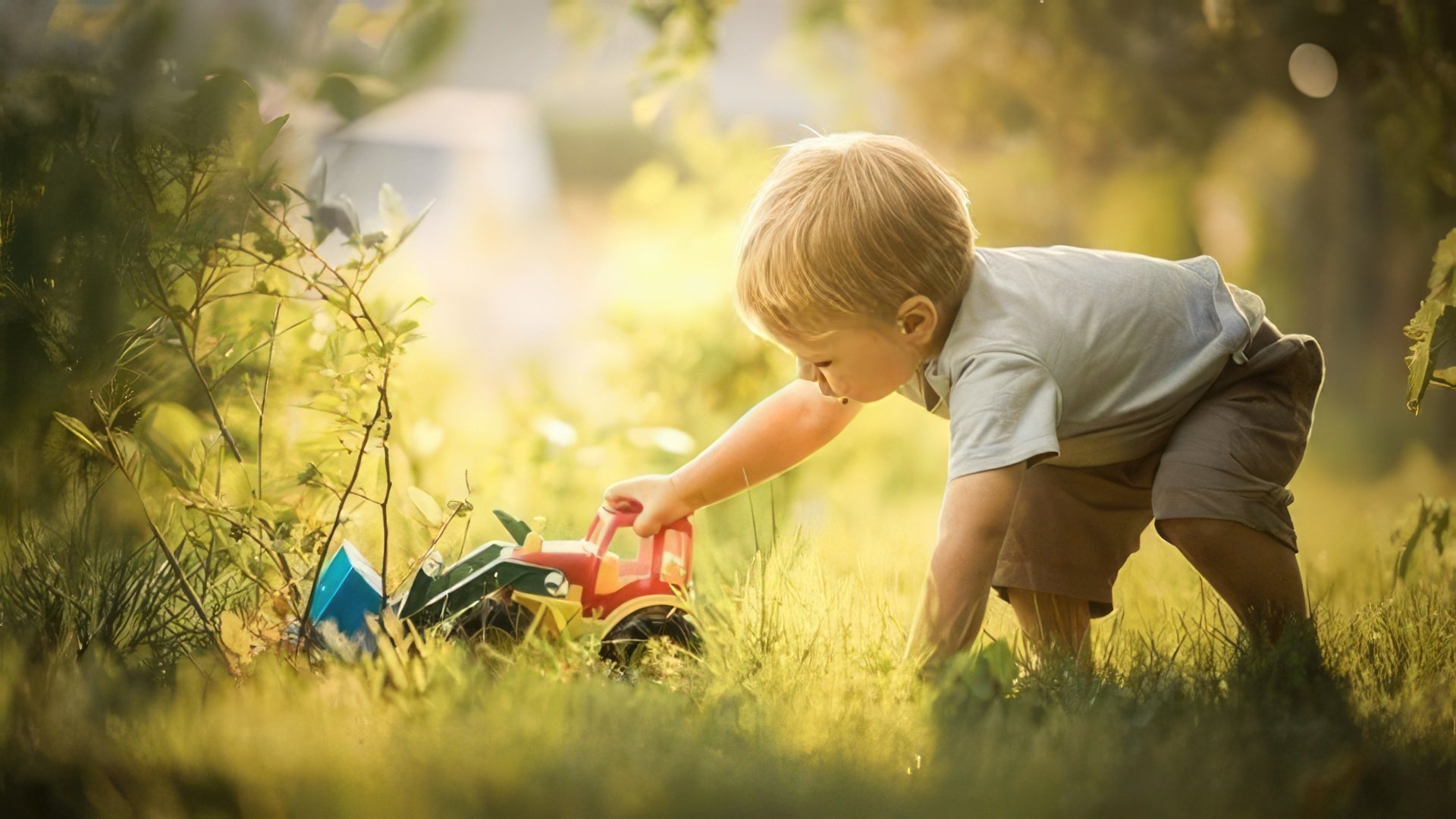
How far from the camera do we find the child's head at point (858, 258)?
1.12 m

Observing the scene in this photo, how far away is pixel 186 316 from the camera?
98cm

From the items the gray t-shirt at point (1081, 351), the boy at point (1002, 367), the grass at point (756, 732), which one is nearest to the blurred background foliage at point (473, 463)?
the grass at point (756, 732)

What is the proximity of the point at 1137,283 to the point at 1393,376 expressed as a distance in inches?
42.4

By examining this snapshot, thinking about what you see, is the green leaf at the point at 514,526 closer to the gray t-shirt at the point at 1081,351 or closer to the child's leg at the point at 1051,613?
the gray t-shirt at the point at 1081,351

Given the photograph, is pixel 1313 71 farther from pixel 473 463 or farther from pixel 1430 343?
pixel 473 463

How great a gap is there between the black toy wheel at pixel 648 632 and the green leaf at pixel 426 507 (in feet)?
0.71

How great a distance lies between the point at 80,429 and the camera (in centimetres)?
95

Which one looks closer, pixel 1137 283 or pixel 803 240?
pixel 803 240

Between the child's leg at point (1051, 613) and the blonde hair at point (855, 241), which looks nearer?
the blonde hair at point (855, 241)

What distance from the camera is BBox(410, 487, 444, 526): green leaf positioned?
1021 millimetres

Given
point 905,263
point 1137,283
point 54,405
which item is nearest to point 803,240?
point 905,263

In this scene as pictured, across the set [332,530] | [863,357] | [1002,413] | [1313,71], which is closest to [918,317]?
[863,357]

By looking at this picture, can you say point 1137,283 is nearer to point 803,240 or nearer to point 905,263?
point 905,263

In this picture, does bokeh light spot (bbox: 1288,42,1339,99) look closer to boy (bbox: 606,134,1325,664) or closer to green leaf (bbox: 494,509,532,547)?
boy (bbox: 606,134,1325,664)
